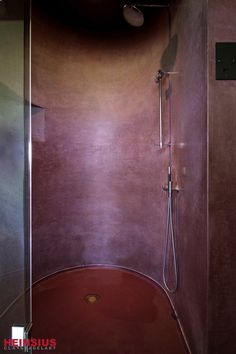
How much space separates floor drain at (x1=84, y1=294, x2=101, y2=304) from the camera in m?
1.92

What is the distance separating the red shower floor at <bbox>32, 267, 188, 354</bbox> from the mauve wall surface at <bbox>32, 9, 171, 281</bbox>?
22 cm

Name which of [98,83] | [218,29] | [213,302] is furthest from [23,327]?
[98,83]

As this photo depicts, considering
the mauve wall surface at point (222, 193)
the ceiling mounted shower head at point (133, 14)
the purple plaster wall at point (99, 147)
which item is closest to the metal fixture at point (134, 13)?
the ceiling mounted shower head at point (133, 14)

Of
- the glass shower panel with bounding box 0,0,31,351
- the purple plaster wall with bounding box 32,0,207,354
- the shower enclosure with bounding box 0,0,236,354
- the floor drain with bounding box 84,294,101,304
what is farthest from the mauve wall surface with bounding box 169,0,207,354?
the glass shower panel with bounding box 0,0,31,351

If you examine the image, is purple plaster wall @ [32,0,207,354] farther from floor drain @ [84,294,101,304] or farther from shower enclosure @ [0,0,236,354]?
floor drain @ [84,294,101,304]

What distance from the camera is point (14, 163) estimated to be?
1.67m

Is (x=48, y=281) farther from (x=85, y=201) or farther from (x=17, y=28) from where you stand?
(x=17, y=28)

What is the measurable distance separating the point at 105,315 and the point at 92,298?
280 mm

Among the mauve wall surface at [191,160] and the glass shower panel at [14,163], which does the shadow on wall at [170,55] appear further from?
the glass shower panel at [14,163]

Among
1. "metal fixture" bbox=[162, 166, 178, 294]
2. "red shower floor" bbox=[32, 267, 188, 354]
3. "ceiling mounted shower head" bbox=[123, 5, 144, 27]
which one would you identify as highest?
"ceiling mounted shower head" bbox=[123, 5, 144, 27]

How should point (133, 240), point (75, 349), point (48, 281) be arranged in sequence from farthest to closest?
point (133, 240), point (48, 281), point (75, 349)

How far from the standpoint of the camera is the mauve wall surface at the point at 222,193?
982 mm

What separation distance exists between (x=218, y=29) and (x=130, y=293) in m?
2.30

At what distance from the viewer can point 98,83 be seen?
247cm
